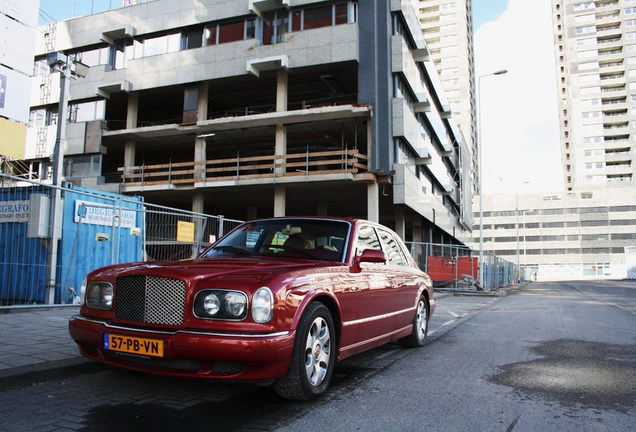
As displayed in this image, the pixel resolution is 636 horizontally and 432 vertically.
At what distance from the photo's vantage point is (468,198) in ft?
203

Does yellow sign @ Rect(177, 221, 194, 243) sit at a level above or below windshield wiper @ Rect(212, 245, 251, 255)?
above

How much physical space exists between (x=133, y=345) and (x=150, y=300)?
1.11 feet

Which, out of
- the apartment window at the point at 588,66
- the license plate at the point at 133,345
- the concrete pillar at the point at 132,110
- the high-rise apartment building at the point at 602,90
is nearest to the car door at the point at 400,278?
the license plate at the point at 133,345

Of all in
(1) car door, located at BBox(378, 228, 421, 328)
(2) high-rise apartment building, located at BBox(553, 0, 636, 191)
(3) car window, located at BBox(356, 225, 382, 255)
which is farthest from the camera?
(2) high-rise apartment building, located at BBox(553, 0, 636, 191)

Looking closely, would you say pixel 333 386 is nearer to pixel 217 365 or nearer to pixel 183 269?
pixel 217 365

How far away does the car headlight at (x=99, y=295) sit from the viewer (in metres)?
3.83

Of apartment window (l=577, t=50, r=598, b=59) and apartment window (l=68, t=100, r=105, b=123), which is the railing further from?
apartment window (l=577, t=50, r=598, b=59)

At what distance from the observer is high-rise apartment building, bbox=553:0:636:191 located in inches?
3472

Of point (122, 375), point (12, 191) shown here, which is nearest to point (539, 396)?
point (122, 375)

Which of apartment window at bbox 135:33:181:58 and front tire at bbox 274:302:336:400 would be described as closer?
front tire at bbox 274:302:336:400

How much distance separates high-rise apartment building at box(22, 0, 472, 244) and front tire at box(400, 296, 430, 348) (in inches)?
672

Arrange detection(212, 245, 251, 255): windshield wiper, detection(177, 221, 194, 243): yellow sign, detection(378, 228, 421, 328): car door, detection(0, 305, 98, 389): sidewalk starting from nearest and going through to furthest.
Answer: detection(0, 305, 98, 389): sidewalk → detection(212, 245, 251, 255): windshield wiper → detection(378, 228, 421, 328): car door → detection(177, 221, 194, 243): yellow sign

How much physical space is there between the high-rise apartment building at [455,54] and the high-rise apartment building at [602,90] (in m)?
20.7

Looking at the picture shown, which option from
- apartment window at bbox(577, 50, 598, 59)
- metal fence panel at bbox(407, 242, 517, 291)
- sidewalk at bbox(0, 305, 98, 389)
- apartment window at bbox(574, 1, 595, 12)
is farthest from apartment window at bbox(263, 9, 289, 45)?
apartment window at bbox(574, 1, 595, 12)
